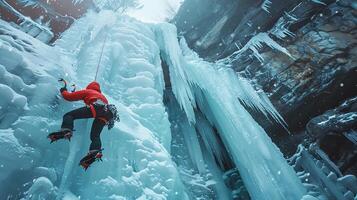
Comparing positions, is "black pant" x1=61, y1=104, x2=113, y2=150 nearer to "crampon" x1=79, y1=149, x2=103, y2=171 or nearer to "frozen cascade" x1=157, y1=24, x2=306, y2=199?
"crampon" x1=79, y1=149, x2=103, y2=171

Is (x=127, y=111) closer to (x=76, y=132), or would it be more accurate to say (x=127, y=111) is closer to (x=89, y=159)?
(x=76, y=132)

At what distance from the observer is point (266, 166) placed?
5414 mm

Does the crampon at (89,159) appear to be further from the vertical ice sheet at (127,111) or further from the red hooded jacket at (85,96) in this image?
the red hooded jacket at (85,96)

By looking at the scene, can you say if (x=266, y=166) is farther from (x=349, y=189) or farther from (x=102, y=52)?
(x=102, y=52)

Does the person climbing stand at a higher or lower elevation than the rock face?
lower

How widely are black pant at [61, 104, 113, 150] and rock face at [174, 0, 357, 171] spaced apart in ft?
13.5

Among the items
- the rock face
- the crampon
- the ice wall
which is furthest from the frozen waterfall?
the rock face

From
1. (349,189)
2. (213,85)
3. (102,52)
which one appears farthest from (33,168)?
(349,189)

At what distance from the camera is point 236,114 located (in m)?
6.07

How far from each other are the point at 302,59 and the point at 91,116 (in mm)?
4657

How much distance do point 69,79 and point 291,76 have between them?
174 inches

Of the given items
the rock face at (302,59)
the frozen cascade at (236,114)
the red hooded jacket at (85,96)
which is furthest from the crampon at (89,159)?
the rock face at (302,59)

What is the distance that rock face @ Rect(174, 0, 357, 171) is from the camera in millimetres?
6055

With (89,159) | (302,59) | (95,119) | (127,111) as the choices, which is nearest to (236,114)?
(302,59)
